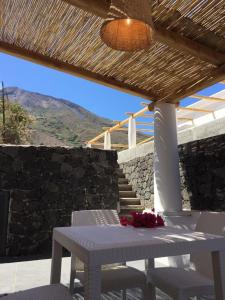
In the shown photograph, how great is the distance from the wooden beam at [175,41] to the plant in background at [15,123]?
6532 mm

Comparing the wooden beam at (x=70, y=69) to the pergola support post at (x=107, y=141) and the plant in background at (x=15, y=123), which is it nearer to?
the pergola support post at (x=107, y=141)

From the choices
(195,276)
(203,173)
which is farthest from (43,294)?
(203,173)

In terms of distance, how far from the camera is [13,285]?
3.12 m

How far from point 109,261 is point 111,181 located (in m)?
4.11

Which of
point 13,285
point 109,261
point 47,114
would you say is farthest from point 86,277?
point 47,114

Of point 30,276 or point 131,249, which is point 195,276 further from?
point 30,276

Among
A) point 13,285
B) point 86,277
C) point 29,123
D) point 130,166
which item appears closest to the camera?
point 86,277

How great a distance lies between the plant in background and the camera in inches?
353

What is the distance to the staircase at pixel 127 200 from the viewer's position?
5773mm

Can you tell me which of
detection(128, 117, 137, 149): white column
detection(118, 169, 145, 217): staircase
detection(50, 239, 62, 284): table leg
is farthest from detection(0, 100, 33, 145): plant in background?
detection(50, 239, 62, 284): table leg

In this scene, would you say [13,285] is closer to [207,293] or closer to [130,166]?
[207,293]

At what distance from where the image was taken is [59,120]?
27016 mm

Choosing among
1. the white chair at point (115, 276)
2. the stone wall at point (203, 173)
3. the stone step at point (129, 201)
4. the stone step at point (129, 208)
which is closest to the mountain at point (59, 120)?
the stone step at point (129, 201)

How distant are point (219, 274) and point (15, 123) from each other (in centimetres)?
859
